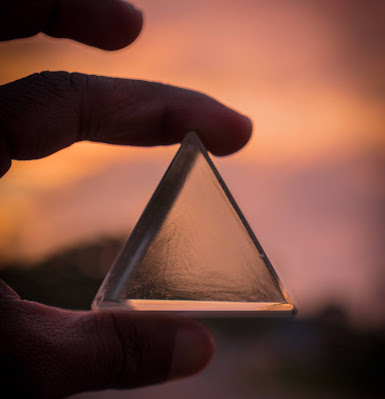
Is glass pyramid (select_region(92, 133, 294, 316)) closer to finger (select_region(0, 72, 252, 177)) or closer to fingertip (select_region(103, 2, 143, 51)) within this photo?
finger (select_region(0, 72, 252, 177))

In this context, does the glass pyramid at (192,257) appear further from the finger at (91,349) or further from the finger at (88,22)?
the finger at (88,22)

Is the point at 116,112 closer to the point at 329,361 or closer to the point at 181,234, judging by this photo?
the point at 181,234

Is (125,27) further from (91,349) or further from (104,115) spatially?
(91,349)

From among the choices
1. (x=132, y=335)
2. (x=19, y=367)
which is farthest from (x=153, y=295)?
(x=19, y=367)

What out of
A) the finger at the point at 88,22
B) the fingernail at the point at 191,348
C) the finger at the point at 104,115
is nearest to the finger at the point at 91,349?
the fingernail at the point at 191,348

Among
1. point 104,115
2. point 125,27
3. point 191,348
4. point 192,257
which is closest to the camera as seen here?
point 192,257

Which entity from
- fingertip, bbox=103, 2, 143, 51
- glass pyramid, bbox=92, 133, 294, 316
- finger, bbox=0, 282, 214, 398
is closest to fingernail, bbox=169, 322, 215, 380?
finger, bbox=0, 282, 214, 398

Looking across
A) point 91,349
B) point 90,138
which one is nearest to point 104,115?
point 90,138
